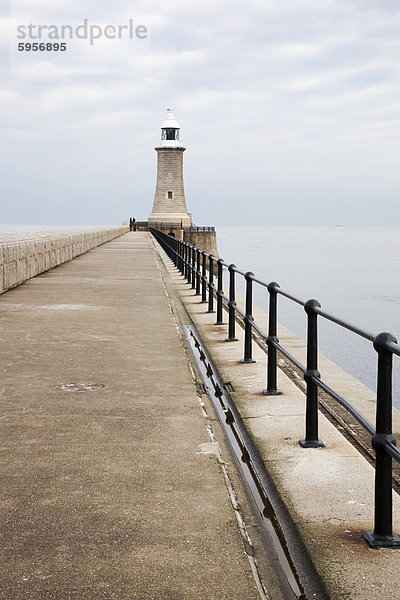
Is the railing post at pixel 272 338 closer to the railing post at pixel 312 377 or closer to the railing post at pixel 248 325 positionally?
the railing post at pixel 312 377

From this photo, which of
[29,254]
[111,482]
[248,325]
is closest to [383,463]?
[111,482]

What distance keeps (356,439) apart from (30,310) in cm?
701

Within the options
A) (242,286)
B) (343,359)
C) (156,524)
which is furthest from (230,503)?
(242,286)

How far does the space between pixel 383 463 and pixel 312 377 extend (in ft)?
4.00

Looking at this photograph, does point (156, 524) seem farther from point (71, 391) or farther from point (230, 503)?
point (71, 391)

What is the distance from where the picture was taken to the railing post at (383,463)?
315cm

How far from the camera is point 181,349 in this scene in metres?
8.13

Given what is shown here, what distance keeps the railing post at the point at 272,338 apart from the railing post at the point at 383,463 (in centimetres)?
235

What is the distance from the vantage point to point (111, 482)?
3.97 metres

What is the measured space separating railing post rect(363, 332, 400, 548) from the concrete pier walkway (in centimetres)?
56

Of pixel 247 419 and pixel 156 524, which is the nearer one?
pixel 156 524

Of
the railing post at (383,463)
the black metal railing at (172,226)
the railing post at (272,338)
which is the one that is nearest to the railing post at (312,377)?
the railing post at (272,338)

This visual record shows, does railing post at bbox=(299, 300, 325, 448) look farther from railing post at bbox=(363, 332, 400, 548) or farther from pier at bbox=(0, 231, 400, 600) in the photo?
railing post at bbox=(363, 332, 400, 548)

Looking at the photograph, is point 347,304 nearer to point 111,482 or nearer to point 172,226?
point 172,226
